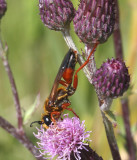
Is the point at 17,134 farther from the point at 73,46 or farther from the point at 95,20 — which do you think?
the point at 95,20

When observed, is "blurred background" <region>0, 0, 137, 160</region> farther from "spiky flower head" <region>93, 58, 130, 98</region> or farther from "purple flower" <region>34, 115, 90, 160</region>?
"spiky flower head" <region>93, 58, 130, 98</region>

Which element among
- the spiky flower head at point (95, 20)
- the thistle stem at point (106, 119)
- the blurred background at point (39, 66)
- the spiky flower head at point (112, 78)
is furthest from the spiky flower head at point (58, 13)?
the blurred background at point (39, 66)

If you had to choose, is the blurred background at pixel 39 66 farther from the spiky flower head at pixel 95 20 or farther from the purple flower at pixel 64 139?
the spiky flower head at pixel 95 20

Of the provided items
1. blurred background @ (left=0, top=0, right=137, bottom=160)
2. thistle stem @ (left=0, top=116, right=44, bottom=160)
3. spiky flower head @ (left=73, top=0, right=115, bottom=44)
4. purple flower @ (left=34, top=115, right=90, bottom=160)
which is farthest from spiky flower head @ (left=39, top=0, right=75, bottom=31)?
blurred background @ (left=0, top=0, right=137, bottom=160)

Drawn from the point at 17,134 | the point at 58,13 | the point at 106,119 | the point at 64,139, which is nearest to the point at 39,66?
the point at 17,134

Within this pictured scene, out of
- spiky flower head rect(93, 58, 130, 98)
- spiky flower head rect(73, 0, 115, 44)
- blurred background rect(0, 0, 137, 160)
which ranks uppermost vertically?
spiky flower head rect(73, 0, 115, 44)
